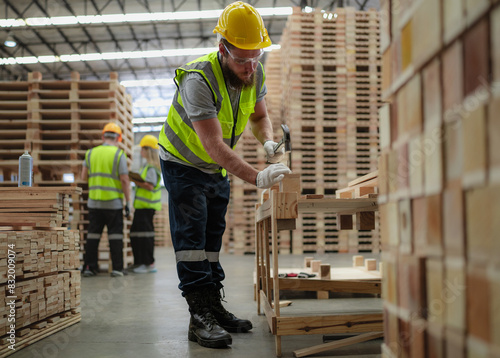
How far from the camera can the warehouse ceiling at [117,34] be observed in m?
15.2

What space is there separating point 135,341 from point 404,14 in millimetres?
2567

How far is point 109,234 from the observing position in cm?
656

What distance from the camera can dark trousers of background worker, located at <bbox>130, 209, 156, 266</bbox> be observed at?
23.2 ft

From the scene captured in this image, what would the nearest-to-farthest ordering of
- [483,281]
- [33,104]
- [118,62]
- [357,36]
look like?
1. [483,281]
2. [33,104]
3. [357,36]
4. [118,62]

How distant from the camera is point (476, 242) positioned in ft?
2.84

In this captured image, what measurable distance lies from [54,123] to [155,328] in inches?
194

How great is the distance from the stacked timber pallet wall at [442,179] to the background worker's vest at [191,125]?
5.32 ft

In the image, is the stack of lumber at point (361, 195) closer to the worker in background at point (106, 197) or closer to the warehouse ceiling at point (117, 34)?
the worker in background at point (106, 197)

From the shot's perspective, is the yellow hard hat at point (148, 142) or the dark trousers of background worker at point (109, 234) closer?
the dark trousers of background worker at point (109, 234)

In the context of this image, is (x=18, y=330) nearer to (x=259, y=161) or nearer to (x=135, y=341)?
(x=135, y=341)

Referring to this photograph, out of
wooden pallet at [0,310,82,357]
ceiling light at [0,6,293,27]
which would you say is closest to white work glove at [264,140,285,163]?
wooden pallet at [0,310,82,357]

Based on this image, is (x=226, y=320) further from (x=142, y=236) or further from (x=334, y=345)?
(x=142, y=236)

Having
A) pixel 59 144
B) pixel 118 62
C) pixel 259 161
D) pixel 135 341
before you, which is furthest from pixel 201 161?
pixel 118 62

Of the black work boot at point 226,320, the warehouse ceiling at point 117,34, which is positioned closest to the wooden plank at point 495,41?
the black work boot at point 226,320
